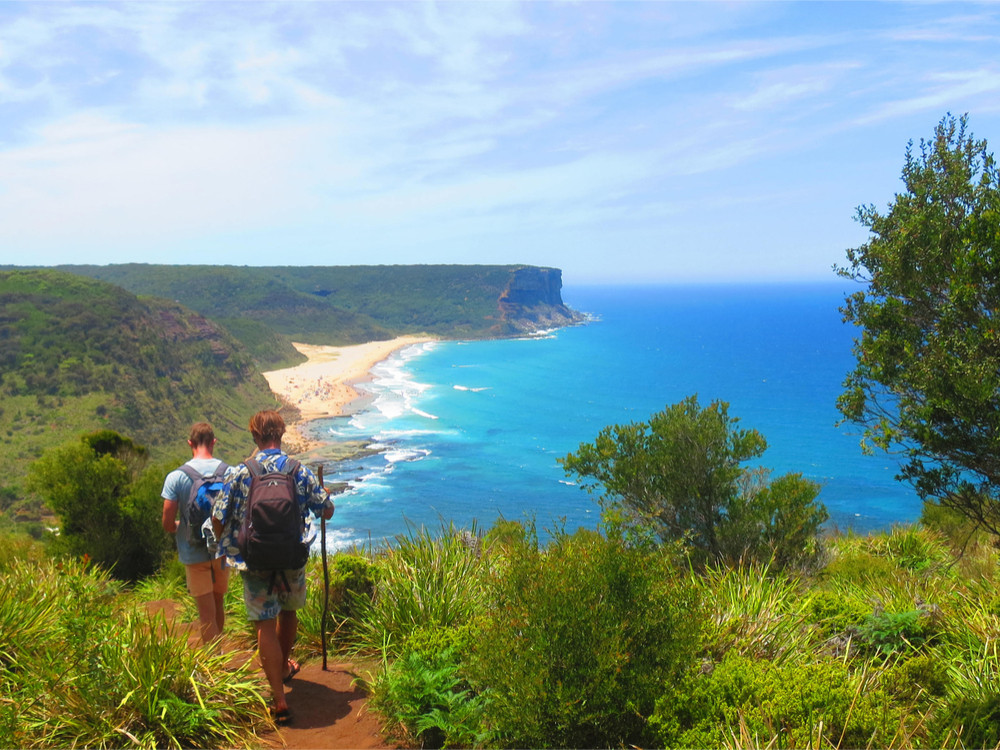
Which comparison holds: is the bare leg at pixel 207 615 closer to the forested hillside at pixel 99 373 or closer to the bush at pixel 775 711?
the bush at pixel 775 711

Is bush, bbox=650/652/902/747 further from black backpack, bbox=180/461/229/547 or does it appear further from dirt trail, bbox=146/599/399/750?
black backpack, bbox=180/461/229/547

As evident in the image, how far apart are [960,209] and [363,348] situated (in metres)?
127

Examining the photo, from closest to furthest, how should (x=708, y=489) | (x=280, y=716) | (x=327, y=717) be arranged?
(x=280, y=716) < (x=327, y=717) < (x=708, y=489)

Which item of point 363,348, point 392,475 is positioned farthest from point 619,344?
point 392,475

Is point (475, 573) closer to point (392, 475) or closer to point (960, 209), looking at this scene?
point (960, 209)

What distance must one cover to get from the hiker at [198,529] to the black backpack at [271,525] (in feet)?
2.99

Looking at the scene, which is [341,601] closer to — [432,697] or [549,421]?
[432,697]

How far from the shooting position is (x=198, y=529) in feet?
15.9

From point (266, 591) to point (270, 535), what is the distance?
459 mm

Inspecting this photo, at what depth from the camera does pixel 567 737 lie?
3.30 m

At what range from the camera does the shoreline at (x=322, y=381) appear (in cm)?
7095

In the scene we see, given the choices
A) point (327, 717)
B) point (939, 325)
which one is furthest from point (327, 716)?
point (939, 325)

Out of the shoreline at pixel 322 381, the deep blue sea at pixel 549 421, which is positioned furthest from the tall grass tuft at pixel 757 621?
the shoreline at pixel 322 381

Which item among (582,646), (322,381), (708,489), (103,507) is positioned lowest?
(322,381)
